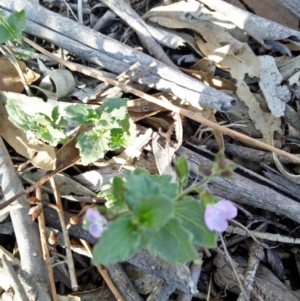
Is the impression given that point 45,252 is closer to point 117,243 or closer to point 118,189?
point 118,189

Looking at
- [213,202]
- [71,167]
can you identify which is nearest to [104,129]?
[71,167]

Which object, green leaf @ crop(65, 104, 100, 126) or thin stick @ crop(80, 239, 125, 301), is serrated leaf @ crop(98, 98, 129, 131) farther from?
thin stick @ crop(80, 239, 125, 301)

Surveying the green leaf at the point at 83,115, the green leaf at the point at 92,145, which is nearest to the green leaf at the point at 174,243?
the green leaf at the point at 92,145

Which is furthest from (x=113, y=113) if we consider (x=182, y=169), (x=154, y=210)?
(x=154, y=210)

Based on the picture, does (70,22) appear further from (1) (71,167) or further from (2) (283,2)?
(2) (283,2)

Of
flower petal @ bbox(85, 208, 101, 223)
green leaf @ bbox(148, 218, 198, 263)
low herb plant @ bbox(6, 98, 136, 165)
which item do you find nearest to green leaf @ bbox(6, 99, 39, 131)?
low herb plant @ bbox(6, 98, 136, 165)

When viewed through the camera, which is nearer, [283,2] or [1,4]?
[1,4]
